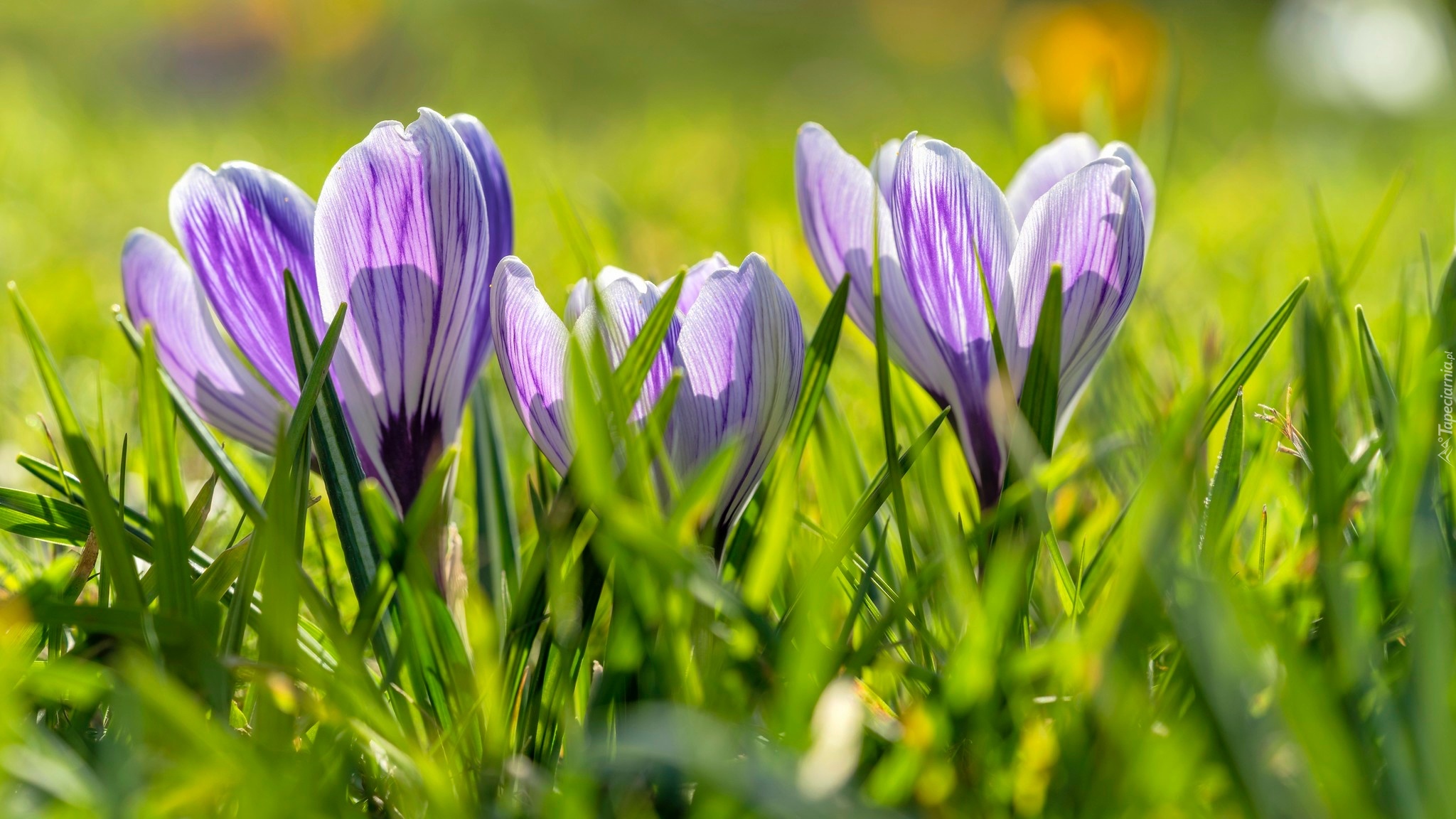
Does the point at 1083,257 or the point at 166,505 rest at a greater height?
the point at 1083,257

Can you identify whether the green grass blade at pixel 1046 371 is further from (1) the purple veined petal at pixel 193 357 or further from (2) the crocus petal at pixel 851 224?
(1) the purple veined petal at pixel 193 357

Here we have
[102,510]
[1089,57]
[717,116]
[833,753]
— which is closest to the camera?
[833,753]

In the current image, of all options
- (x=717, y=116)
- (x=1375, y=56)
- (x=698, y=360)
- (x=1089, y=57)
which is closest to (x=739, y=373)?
(x=698, y=360)

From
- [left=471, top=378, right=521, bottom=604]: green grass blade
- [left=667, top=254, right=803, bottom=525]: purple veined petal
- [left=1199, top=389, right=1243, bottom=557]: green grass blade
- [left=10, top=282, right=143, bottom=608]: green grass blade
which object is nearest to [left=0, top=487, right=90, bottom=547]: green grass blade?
[left=10, top=282, right=143, bottom=608]: green grass blade

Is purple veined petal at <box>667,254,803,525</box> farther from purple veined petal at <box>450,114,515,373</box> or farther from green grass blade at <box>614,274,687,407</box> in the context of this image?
purple veined petal at <box>450,114,515,373</box>

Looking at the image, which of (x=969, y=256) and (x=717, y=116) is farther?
(x=717, y=116)

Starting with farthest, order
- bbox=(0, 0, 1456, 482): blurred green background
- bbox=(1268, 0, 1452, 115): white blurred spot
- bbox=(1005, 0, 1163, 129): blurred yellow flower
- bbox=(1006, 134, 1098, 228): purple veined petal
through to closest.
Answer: bbox=(1268, 0, 1452, 115): white blurred spot → bbox=(1005, 0, 1163, 129): blurred yellow flower → bbox=(0, 0, 1456, 482): blurred green background → bbox=(1006, 134, 1098, 228): purple veined petal

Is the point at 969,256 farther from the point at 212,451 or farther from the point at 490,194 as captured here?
the point at 212,451

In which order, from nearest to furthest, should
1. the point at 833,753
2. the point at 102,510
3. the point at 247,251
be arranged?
1. the point at 833,753
2. the point at 102,510
3. the point at 247,251
